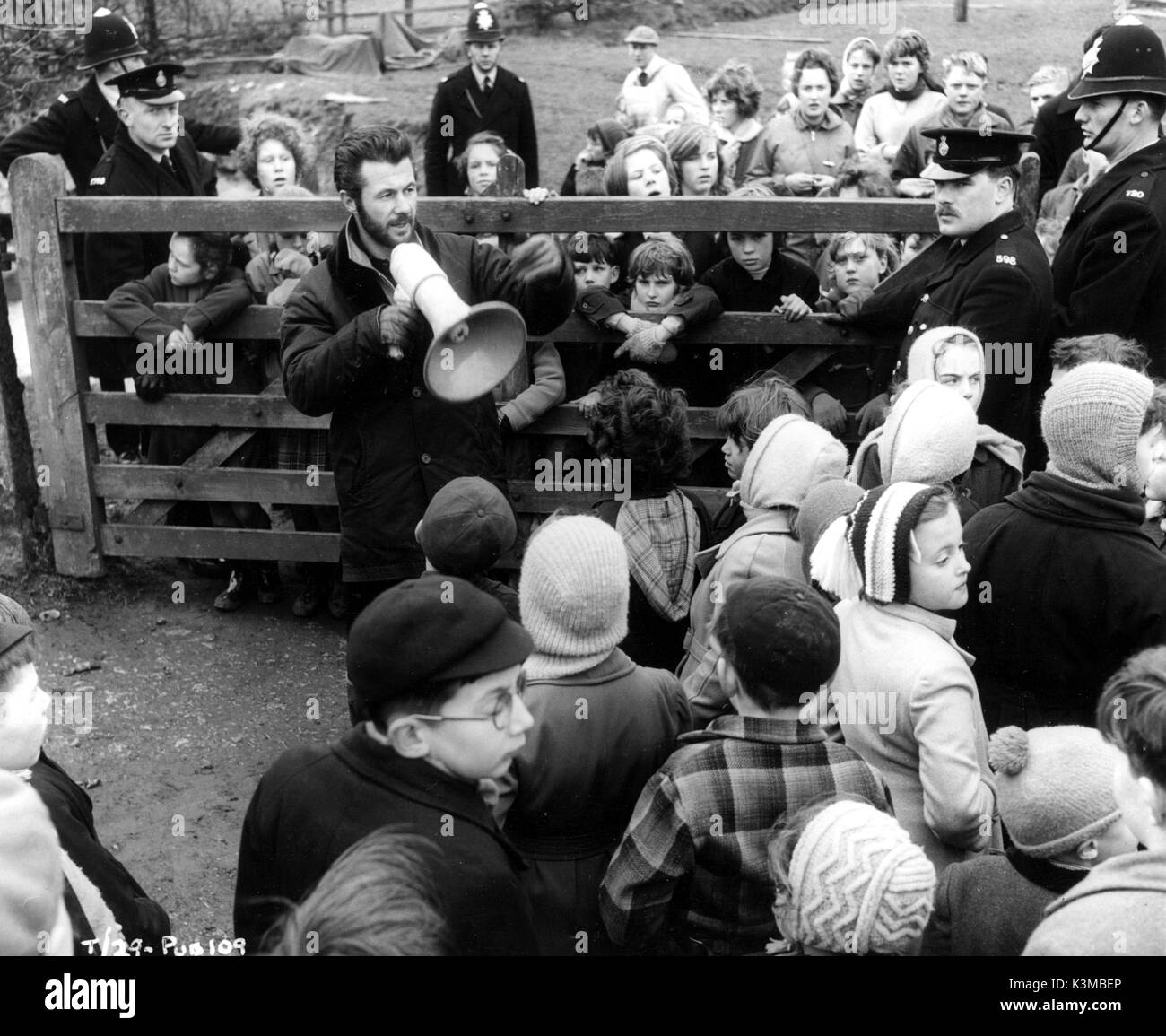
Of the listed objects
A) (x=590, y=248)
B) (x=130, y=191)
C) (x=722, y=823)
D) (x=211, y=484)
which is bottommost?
(x=211, y=484)

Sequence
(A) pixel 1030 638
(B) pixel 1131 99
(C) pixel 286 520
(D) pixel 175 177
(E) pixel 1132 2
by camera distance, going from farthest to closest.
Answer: (E) pixel 1132 2
(D) pixel 175 177
(C) pixel 286 520
(B) pixel 1131 99
(A) pixel 1030 638

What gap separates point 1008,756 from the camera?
8.62 ft

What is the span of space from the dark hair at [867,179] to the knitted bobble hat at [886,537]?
3.64 m

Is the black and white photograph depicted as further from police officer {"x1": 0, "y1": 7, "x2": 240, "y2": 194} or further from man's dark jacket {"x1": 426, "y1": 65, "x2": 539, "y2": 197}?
man's dark jacket {"x1": 426, "y1": 65, "x2": 539, "y2": 197}

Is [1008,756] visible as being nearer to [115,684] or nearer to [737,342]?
[737,342]

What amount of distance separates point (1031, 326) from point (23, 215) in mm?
4177

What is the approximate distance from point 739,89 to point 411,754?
A: 6.92m

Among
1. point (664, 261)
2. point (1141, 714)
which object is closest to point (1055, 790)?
point (1141, 714)

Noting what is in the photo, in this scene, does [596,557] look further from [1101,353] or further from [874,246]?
[874,246]

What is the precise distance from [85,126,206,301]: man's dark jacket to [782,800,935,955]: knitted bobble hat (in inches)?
186

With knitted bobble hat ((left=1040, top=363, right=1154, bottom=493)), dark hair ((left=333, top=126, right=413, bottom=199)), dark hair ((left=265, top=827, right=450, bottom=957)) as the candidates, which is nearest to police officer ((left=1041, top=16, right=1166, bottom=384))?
knitted bobble hat ((left=1040, top=363, right=1154, bottom=493))

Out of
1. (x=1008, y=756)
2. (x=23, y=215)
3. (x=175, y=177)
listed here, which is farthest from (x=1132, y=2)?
(x=1008, y=756)

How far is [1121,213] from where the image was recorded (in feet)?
16.4

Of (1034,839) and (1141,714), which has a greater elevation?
(1141,714)
